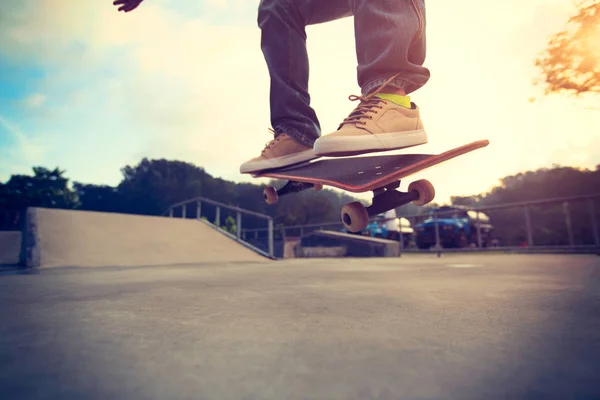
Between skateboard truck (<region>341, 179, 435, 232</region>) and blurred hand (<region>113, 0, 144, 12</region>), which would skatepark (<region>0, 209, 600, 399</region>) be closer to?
skateboard truck (<region>341, 179, 435, 232</region>)

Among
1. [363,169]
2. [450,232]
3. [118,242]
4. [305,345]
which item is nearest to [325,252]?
[450,232]

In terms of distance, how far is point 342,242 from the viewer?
1130 centimetres

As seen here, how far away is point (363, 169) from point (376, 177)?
0.23 m

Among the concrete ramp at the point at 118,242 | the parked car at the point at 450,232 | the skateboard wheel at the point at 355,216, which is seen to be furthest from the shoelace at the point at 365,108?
the parked car at the point at 450,232

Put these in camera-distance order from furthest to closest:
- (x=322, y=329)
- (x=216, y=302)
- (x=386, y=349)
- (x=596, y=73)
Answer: (x=596, y=73) → (x=216, y=302) → (x=322, y=329) → (x=386, y=349)

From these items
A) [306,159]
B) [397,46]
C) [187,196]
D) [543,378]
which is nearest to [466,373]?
[543,378]

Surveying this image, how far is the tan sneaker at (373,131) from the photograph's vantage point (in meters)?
1.34

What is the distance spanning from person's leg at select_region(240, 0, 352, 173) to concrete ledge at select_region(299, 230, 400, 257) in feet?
25.3

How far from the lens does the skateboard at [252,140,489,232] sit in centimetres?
131

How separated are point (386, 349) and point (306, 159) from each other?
1319 mm

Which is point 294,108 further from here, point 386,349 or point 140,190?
point 140,190

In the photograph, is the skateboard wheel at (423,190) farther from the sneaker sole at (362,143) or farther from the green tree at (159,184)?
the green tree at (159,184)

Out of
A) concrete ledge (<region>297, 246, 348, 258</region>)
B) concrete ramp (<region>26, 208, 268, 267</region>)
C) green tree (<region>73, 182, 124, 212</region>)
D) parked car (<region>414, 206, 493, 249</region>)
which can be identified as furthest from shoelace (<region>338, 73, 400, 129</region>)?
green tree (<region>73, 182, 124, 212</region>)

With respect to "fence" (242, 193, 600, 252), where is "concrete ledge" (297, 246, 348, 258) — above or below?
below
